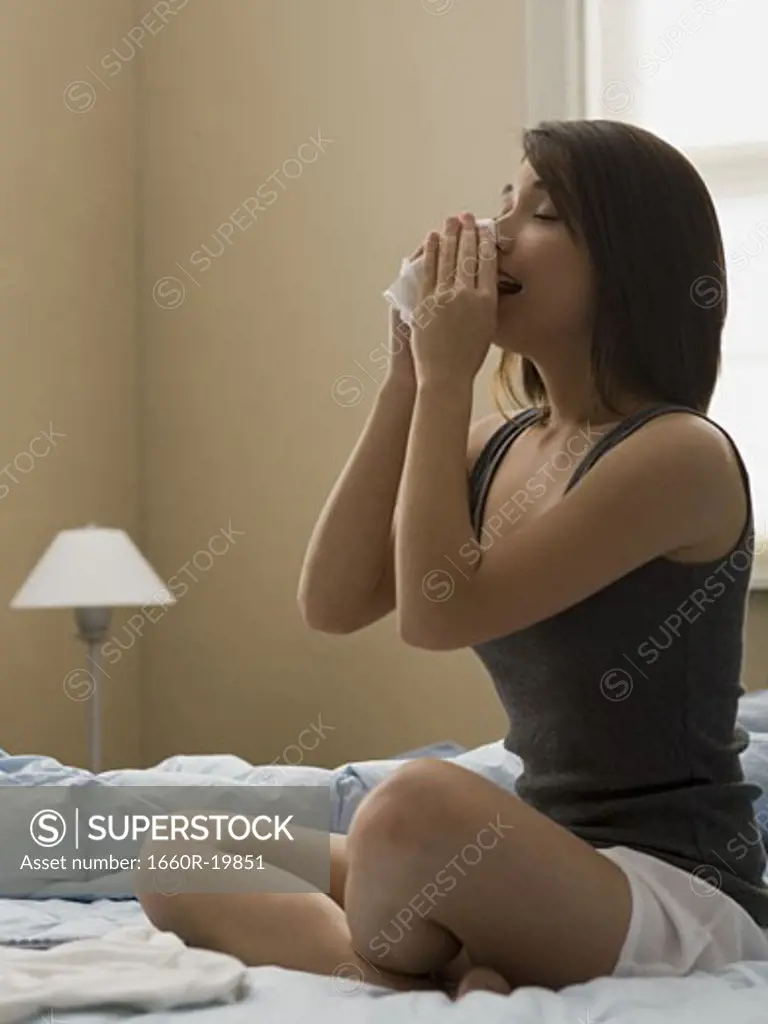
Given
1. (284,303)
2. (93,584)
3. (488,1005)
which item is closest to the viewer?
(488,1005)

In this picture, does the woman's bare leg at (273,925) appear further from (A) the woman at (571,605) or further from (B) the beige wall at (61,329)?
(B) the beige wall at (61,329)

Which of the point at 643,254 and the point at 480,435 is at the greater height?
the point at 643,254

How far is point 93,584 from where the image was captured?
2646 mm

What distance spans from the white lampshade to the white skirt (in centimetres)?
167

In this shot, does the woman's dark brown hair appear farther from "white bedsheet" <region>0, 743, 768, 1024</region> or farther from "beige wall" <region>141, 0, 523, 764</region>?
"beige wall" <region>141, 0, 523, 764</region>

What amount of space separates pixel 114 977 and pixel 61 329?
2309mm

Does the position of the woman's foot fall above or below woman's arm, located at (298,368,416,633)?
below

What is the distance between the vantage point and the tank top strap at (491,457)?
1.38 metres

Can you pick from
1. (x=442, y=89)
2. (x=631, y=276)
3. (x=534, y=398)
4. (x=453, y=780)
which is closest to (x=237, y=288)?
(x=442, y=89)

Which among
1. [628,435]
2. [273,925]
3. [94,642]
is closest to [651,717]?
[628,435]

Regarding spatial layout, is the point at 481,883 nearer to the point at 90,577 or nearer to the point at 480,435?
the point at 480,435

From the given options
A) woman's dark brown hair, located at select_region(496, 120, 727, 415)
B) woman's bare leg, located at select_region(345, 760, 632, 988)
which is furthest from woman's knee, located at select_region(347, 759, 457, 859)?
woman's dark brown hair, located at select_region(496, 120, 727, 415)

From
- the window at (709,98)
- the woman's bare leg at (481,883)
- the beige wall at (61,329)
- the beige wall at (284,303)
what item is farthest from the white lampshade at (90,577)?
the woman's bare leg at (481,883)

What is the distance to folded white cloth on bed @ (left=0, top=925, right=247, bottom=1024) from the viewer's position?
36.7 inches
